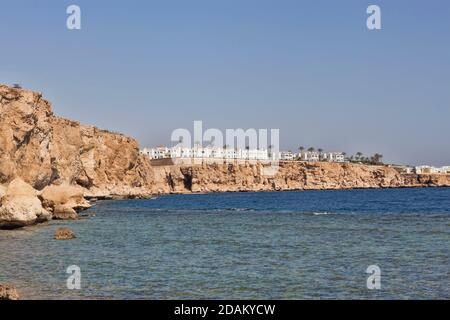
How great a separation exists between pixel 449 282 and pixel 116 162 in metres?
116

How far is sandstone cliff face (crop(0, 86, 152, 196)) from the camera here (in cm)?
6397

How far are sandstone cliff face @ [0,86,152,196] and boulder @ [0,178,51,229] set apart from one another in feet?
52.8

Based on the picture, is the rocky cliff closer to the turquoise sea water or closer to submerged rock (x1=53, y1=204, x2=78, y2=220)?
submerged rock (x1=53, y1=204, x2=78, y2=220)

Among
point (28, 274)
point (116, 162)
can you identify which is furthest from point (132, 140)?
point (28, 274)

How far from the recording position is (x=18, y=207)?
135 feet

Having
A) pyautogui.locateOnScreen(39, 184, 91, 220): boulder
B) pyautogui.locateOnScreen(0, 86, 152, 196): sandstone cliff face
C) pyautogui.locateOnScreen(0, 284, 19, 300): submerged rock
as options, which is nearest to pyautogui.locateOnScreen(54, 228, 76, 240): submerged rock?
pyautogui.locateOnScreen(0, 284, 19, 300): submerged rock

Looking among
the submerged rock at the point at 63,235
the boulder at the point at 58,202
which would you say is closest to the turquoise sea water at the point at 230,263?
the submerged rock at the point at 63,235

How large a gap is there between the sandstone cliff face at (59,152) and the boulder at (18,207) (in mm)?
16100

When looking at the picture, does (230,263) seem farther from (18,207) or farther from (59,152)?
(59,152)

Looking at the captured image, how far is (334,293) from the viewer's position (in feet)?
59.6
